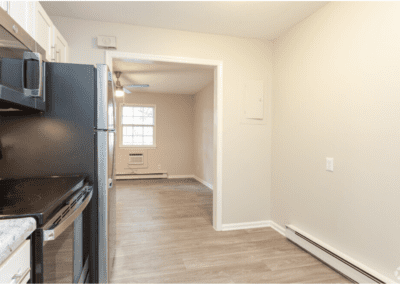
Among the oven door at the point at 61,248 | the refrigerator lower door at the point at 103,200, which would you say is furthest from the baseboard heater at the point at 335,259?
the oven door at the point at 61,248

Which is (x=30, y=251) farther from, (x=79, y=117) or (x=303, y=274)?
(x=303, y=274)

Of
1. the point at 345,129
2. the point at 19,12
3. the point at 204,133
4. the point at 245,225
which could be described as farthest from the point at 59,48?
the point at 204,133

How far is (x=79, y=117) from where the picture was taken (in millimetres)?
1646

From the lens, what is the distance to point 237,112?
3.00 meters

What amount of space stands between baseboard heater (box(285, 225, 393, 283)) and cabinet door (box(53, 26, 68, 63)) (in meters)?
2.98

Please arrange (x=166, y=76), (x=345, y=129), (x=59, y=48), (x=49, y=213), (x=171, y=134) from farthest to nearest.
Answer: (x=171, y=134)
(x=166, y=76)
(x=59, y=48)
(x=345, y=129)
(x=49, y=213)

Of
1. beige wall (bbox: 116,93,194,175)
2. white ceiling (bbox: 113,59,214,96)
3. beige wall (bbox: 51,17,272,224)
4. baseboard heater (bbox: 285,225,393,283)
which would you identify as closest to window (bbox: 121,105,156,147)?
beige wall (bbox: 116,93,194,175)

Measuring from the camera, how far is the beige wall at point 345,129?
1702 mm

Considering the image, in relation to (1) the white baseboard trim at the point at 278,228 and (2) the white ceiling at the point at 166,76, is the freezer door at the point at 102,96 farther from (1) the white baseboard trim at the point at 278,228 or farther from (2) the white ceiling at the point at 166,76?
(1) the white baseboard trim at the point at 278,228

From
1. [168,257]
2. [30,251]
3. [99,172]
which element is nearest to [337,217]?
[168,257]

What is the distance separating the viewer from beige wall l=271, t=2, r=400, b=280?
170 cm

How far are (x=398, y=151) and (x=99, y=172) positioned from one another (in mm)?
2156

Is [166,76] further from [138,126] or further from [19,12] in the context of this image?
[19,12]

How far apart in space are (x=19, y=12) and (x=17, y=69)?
43 cm
